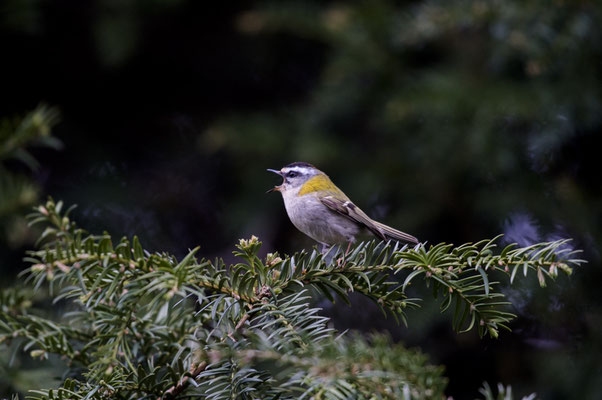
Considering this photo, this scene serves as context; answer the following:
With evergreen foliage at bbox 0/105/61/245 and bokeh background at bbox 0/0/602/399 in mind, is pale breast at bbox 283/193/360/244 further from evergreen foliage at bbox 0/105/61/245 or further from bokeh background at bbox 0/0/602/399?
evergreen foliage at bbox 0/105/61/245

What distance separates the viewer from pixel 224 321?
3.99 ft

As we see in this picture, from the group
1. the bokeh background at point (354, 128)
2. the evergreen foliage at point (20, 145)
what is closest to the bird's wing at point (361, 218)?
the bokeh background at point (354, 128)

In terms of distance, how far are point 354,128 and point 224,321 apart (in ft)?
9.02

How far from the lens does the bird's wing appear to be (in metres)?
2.51

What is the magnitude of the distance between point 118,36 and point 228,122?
2.66ft

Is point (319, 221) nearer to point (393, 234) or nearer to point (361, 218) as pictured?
point (361, 218)

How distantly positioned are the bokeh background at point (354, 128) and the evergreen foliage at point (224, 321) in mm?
1060

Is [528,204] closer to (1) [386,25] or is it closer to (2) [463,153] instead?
(2) [463,153]

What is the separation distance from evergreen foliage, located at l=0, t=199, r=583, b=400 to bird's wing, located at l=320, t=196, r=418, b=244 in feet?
3.39

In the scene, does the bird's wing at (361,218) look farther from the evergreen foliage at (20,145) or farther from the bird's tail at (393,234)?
the evergreen foliage at (20,145)

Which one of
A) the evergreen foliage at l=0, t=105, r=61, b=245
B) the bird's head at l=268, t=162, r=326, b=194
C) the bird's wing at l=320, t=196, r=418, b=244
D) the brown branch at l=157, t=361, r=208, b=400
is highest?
the bird's head at l=268, t=162, r=326, b=194

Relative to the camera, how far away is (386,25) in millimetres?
3260

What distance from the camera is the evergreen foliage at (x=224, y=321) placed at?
2.98ft

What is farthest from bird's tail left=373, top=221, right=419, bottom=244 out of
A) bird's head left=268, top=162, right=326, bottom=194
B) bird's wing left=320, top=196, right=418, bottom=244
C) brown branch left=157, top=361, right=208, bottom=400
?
brown branch left=157, top=361, right=208, bottom=400
